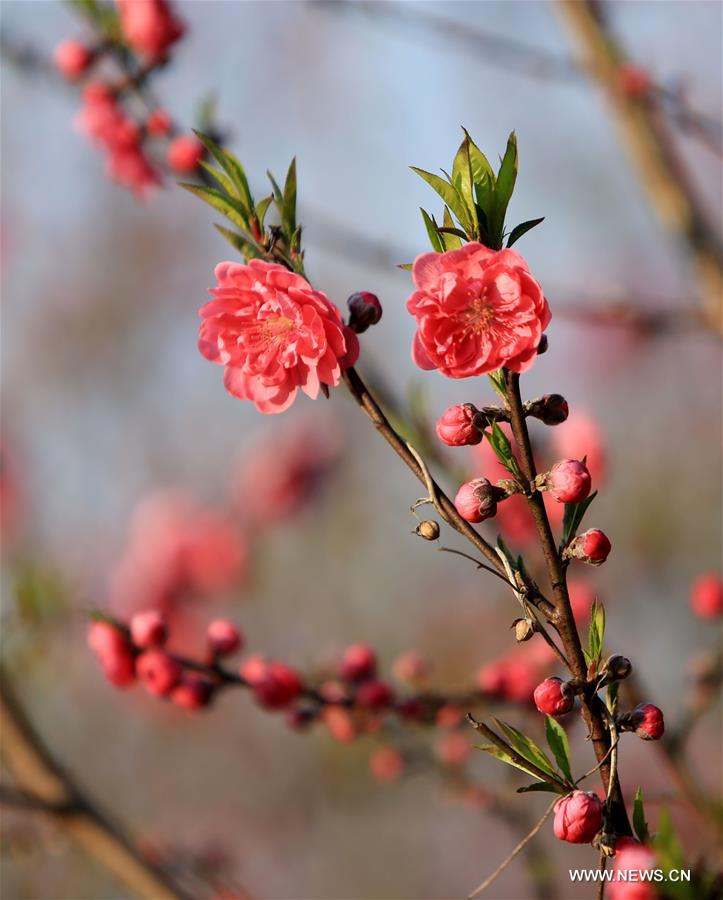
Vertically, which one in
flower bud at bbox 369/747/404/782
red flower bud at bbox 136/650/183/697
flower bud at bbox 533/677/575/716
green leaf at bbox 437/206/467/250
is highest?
green leaf at bbox 437/206/467/250

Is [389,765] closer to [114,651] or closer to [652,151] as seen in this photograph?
[114,651]

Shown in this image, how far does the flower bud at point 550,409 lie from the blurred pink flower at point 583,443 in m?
1.48

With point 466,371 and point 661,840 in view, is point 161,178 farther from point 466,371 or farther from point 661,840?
point 661,840

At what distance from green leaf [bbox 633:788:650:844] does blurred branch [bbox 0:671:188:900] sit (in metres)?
1.32

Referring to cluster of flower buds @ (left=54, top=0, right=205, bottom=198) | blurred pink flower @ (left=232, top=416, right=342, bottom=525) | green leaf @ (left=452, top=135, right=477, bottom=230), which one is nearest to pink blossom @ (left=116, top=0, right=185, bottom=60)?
cluster of flower buds @ (left=54, top=0, right=205, bottom=198)

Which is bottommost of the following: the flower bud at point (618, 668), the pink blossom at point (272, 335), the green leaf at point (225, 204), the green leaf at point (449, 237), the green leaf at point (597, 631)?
the flower bud at point (618, 668)

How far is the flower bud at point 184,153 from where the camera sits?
6.63 feet

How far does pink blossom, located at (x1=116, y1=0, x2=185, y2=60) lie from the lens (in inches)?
80.1

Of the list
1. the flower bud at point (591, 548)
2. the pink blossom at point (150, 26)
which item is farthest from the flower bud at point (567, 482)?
the pink blossom at point (150, 26)

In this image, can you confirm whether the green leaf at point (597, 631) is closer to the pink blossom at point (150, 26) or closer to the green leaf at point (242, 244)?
the green leaf at point (242, 244)

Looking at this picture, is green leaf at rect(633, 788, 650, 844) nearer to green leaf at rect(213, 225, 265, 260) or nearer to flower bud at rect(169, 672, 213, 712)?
green leaf at rect(213, 225, 265, 260)

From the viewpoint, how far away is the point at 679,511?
493 cm

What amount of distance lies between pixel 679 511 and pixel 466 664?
1480 millimetres

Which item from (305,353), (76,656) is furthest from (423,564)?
(305,353)
